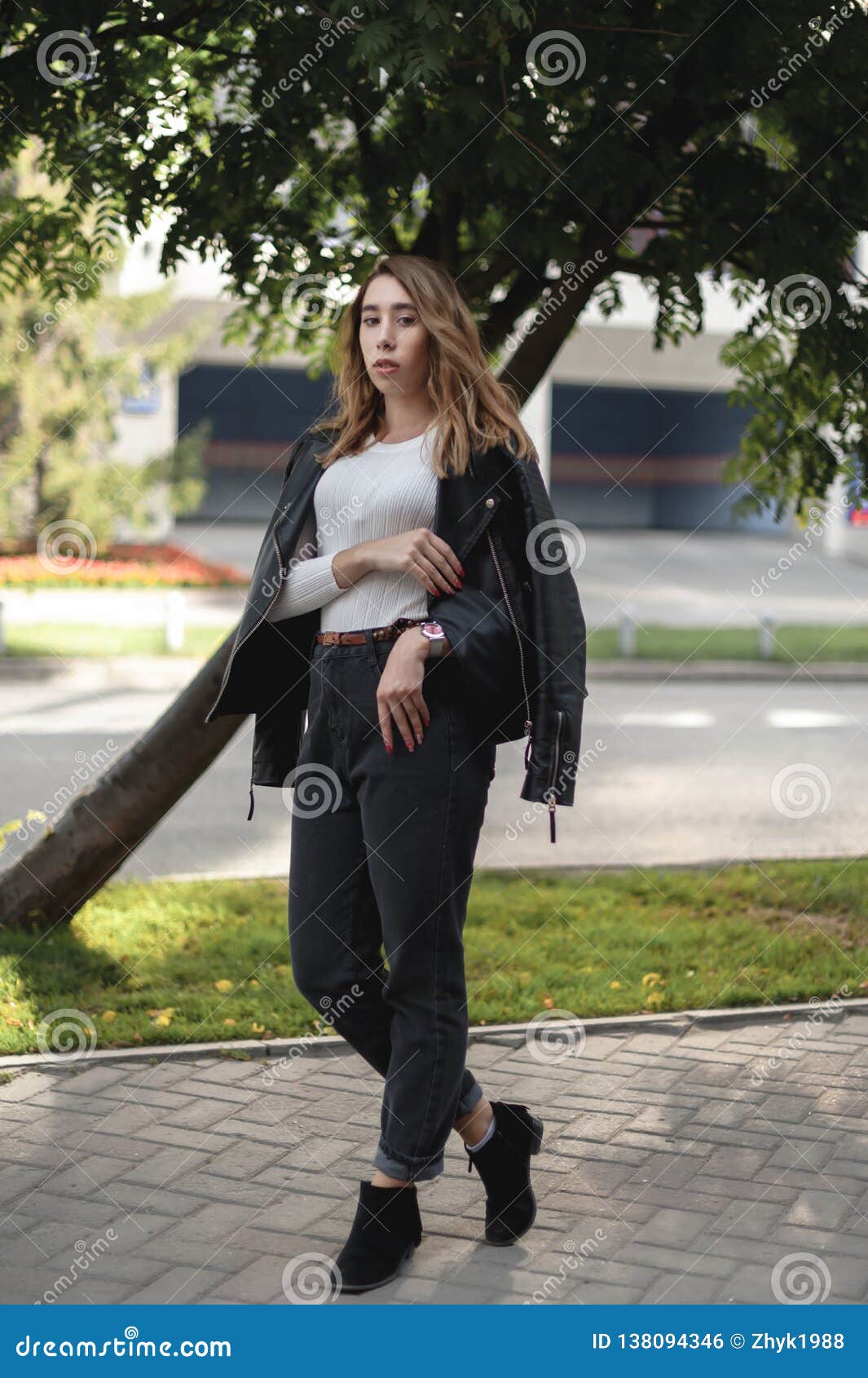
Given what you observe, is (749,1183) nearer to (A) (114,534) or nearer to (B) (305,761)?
(B) (305,761)

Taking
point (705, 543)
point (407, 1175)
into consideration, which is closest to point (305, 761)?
point (407, 1175)

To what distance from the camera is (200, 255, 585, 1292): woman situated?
3.17m

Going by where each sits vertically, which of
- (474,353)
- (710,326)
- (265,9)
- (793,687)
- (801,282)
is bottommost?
(793,687)

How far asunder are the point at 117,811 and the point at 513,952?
64.6 inches

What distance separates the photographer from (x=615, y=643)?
1922cm

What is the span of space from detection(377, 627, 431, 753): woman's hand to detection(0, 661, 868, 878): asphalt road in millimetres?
4597

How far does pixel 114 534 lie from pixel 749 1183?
21.5 m

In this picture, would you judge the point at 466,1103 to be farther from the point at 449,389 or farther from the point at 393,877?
the point at 449,389

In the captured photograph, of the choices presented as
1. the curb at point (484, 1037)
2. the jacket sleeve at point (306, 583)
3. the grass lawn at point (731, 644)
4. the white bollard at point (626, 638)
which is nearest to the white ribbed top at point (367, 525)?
the jacket sleeve at point (306, 583)

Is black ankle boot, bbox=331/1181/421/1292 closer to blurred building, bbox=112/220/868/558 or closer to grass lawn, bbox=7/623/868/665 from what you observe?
grass lawn, bbox=7/623/868/665

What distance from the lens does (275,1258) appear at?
10.8 feet

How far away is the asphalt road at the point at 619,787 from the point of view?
833cm

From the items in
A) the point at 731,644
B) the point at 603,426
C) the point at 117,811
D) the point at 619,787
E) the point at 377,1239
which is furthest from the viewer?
the point at 603,426

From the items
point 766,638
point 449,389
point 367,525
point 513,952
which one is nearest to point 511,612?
point 367,525
